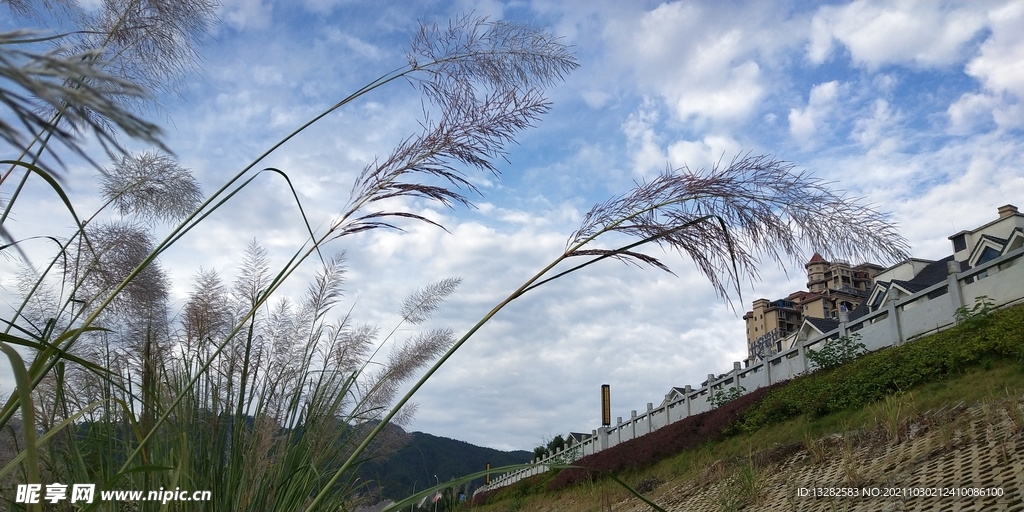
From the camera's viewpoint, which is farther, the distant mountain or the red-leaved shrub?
the red-leaved shrub

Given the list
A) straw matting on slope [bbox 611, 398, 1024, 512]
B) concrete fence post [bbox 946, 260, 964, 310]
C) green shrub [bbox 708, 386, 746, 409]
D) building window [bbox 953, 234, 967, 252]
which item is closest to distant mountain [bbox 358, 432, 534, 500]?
straw matting on slope [bbox 611, 398, 1024, 512]

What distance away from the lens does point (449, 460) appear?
365cm

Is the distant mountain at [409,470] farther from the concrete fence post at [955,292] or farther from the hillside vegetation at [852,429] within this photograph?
the concrete fence post at [955,292]

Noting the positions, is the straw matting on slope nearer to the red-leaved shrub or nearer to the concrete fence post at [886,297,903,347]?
the red-leaved shrub

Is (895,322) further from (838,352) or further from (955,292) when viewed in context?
(955,292)

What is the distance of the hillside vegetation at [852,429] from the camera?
5.03m

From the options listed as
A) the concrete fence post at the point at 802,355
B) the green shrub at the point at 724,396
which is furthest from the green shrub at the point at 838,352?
the green shrub at the point at 724,396

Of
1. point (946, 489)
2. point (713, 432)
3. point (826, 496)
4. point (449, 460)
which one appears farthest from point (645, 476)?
point (449, 460)

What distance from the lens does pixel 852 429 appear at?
755 centimetres

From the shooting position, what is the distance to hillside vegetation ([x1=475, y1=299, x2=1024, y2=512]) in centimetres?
503

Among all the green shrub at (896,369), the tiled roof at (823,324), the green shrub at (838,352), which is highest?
the tiled roof at (823,324)

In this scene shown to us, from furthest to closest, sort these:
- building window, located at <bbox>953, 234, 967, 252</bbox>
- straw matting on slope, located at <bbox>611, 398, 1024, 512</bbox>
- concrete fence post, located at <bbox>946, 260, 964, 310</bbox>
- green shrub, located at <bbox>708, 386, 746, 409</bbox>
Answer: building window, located at <bbox>953, 234, 967, 252</bbox>, green shrub, located at <bbox>708, 386, 746, 409</bbox>, concrete fence post, located at <bbox>946, 260, 964, 310</bbox>, straw matting on slope, located at <bbox>611, 398, 1024, 512</bbox>

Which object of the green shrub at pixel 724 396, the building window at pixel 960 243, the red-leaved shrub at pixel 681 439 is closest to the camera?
the red-leaved shrub at pixel 681 439

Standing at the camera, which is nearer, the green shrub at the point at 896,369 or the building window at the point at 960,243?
the green shrub at the point at 896,369
